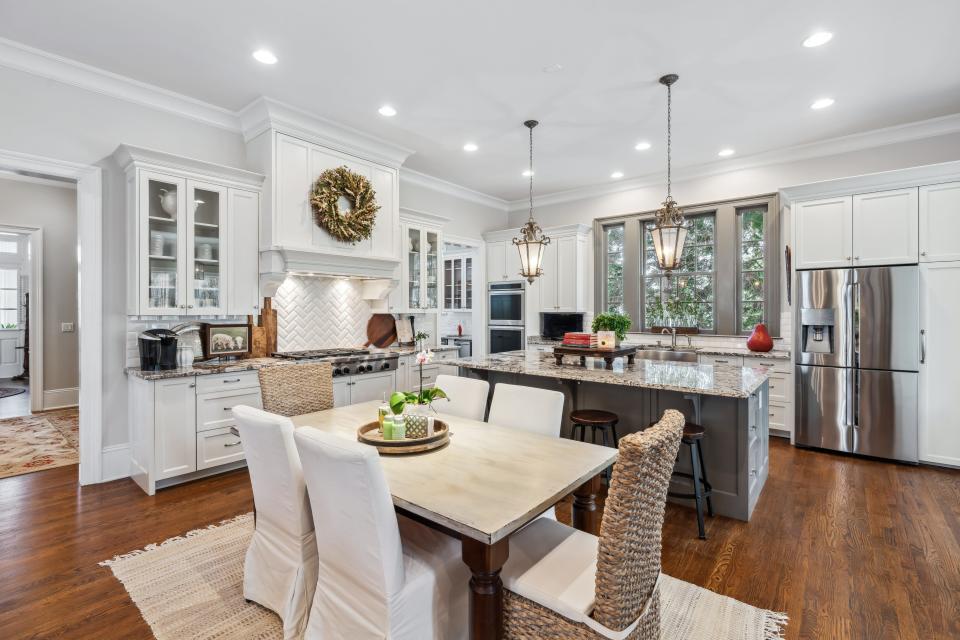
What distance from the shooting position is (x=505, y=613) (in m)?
1.56

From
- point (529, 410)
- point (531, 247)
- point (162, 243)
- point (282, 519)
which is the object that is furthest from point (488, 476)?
point (162, 243)

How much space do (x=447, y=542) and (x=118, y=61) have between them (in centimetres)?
377

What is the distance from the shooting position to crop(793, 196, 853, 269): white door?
4273 mm

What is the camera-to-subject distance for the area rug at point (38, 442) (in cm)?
391

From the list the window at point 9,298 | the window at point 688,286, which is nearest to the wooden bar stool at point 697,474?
the window at point 688,286

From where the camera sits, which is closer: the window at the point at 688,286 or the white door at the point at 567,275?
the window at the point at 688,286

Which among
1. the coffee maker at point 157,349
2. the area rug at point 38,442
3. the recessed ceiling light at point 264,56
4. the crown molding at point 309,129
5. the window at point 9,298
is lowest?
the area rug at point 38,442

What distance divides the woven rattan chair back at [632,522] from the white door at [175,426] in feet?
10.5

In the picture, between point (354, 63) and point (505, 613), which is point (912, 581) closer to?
point (505, 613)

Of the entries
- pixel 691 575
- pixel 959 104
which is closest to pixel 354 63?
pixel 691 575

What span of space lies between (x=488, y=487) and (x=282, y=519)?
92 centimetres

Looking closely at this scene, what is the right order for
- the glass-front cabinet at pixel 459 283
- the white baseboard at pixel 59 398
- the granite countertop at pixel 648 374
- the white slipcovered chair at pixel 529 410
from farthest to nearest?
the glass-front cabinet at pixel 459 283, the white baseboard at pixel 59 398, the granite countertop at pixel 648 374, the white slipcovered chair at pixel 529 410

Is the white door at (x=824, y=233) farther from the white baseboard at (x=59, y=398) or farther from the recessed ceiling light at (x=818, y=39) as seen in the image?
the white baseboard at (x=59, y=398)

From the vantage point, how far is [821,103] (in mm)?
3869
